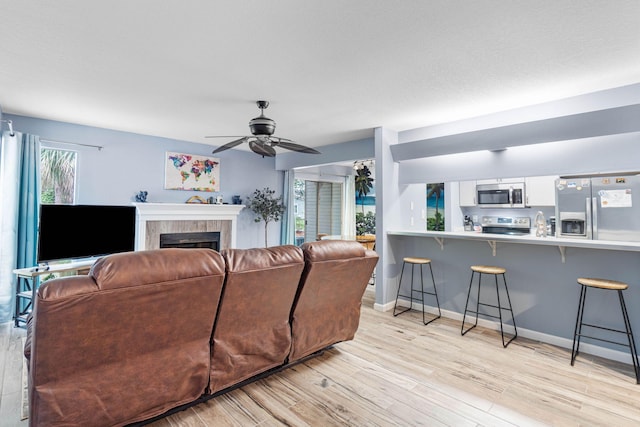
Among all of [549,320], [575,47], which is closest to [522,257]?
[549,320]

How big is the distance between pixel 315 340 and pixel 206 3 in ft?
8.14

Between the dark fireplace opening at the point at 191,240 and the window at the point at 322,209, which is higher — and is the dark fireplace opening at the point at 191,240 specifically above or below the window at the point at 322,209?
below

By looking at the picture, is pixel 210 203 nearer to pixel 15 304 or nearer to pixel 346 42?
pixel 15 304

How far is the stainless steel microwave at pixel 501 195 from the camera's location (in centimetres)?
515

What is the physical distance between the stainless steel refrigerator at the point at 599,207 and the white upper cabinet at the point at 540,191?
6.75 ft

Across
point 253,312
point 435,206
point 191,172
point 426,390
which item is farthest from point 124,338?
point 435,206

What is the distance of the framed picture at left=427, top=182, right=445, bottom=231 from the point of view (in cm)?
615

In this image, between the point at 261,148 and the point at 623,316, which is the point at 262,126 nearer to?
the point at 261,148

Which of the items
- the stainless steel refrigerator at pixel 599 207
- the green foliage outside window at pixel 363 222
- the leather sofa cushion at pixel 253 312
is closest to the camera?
the leather sofa cushion at pixel 253 312

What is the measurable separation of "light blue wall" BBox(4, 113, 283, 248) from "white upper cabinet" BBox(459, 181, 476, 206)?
413 centimetres

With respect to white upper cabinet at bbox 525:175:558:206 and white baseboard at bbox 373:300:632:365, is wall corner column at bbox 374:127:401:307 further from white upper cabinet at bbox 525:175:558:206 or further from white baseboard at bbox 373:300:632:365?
white upper cabinet at bbox 525:175:558:206

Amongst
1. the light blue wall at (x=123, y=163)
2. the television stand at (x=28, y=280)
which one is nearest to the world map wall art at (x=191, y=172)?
the light blue wall at (x=123, y=163)

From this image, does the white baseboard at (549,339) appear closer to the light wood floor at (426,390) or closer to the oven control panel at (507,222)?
the light wood floor at (426,390)

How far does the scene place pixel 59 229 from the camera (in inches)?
148
